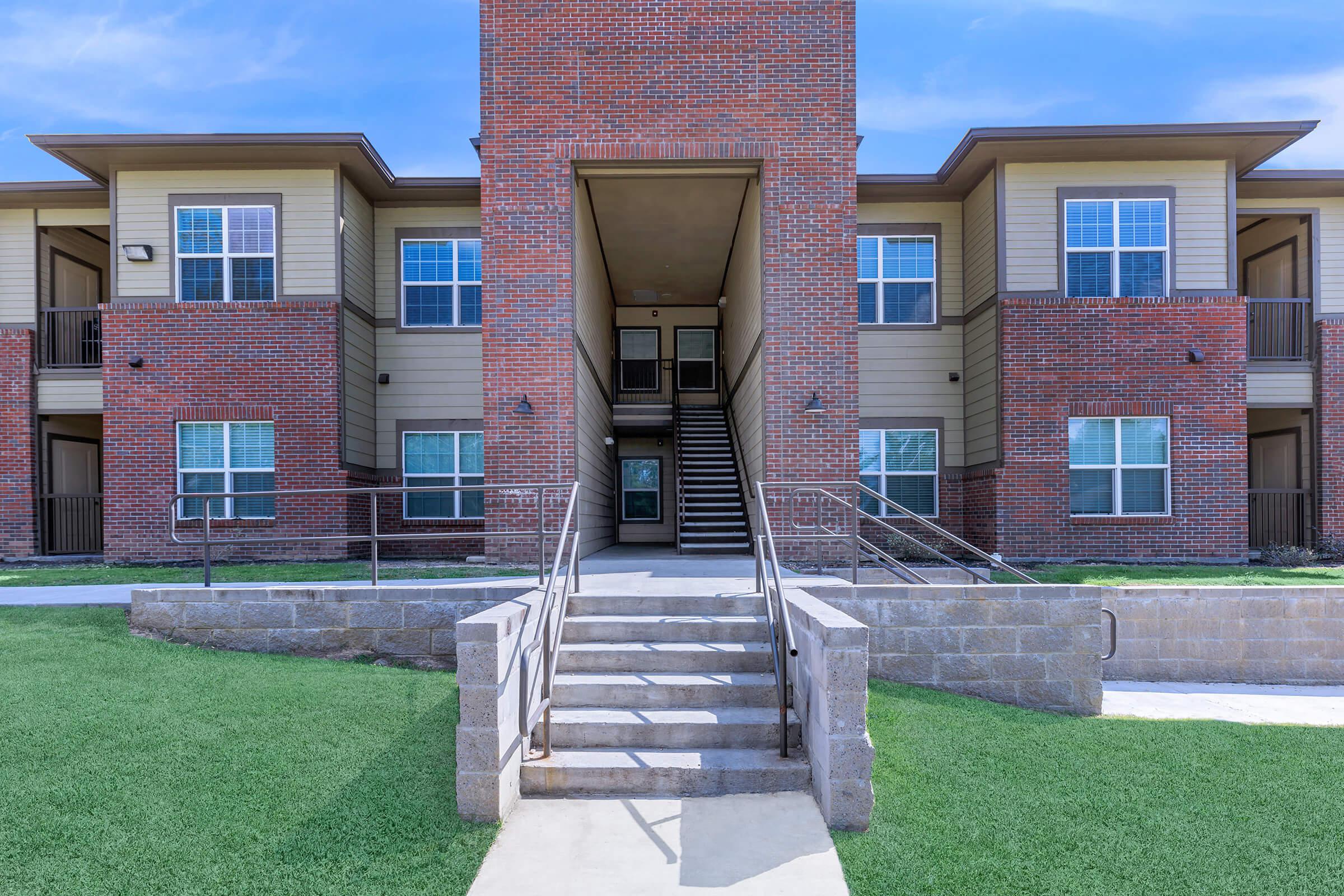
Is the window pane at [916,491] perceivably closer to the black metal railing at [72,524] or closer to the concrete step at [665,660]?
the concrete step at [665,660]

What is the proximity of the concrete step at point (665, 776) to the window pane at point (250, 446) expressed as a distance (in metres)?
10.4

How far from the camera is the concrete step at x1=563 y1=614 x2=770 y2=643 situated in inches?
231

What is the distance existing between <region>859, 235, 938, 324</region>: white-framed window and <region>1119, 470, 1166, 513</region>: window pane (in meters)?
4.17

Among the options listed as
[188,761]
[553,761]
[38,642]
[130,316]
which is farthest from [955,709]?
[130,316]

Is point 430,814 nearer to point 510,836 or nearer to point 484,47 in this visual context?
point 510,836

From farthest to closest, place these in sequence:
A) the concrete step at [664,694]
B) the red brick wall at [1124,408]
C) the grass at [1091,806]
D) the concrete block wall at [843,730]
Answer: the red brick wall at [1124,408] < the concrete step at [664,694] < the concrete block wall at [843,730] < the grass at [1091,806]

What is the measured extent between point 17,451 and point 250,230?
600 centimetres

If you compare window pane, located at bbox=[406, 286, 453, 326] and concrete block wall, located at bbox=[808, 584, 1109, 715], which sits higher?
window pane, located at bbox=[406, 286, 453, 326]

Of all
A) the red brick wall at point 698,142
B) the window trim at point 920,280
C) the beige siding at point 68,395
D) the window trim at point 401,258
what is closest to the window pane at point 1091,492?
the window trim at point 920,280

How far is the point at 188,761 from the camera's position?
4.64 metres

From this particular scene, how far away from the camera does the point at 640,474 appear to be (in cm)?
1858

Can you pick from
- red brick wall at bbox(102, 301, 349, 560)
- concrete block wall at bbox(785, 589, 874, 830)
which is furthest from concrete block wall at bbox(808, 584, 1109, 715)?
red brick wall at bbox(102, 301, 349, 560)

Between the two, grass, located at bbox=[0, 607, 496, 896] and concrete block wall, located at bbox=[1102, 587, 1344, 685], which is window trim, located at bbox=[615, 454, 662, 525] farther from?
grass, located at bbox=[0, 607, 496, 896]

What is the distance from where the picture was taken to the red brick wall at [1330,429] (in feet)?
45.2
